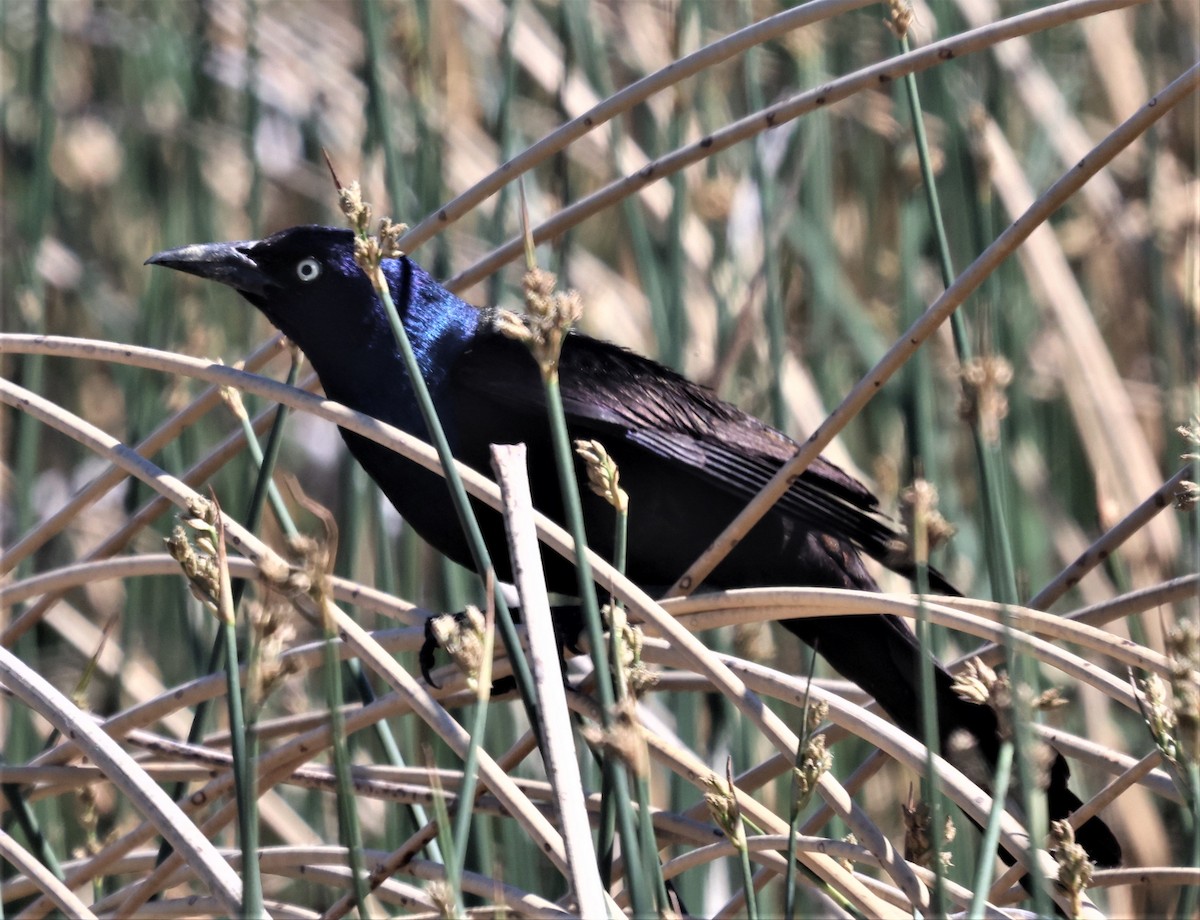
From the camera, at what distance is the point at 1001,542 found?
4.57ft

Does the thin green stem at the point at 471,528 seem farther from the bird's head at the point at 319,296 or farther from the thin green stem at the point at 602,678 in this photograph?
the bird's head at the point at 319,296

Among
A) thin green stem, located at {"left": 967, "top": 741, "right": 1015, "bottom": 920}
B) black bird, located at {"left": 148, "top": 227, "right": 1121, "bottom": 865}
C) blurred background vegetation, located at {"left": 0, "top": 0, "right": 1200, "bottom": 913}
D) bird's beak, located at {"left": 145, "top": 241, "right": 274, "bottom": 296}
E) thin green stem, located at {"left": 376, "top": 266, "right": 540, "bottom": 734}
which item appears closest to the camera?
thin green stem, located at {"left": 967, "top": 741, "right": 1015, "bottom": 920}

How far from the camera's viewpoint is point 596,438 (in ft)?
8.40

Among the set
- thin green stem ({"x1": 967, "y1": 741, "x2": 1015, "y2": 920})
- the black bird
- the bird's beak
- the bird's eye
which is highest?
the bird's eye

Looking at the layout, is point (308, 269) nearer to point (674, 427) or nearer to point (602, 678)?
point (674, 427)

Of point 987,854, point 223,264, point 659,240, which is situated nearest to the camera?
point 987,854

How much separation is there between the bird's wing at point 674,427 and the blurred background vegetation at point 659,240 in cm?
23

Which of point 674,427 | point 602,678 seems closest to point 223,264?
point 674,427

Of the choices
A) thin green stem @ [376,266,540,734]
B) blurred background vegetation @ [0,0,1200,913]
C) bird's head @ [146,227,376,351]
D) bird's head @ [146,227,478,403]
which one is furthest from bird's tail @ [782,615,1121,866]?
thin green stem @ [376,266,540,734]

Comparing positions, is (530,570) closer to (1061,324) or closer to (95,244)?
(1061,324)

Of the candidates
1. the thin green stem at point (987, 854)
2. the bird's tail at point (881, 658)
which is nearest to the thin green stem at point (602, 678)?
the thin green stem at point (987, 854)

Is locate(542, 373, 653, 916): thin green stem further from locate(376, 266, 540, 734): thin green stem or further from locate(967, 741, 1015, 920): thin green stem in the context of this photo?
locate(967, 741, 1015, 920): thin green stem

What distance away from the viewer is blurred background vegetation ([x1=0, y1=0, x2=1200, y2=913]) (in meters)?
2.99

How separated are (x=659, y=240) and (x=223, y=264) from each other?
1.71m
